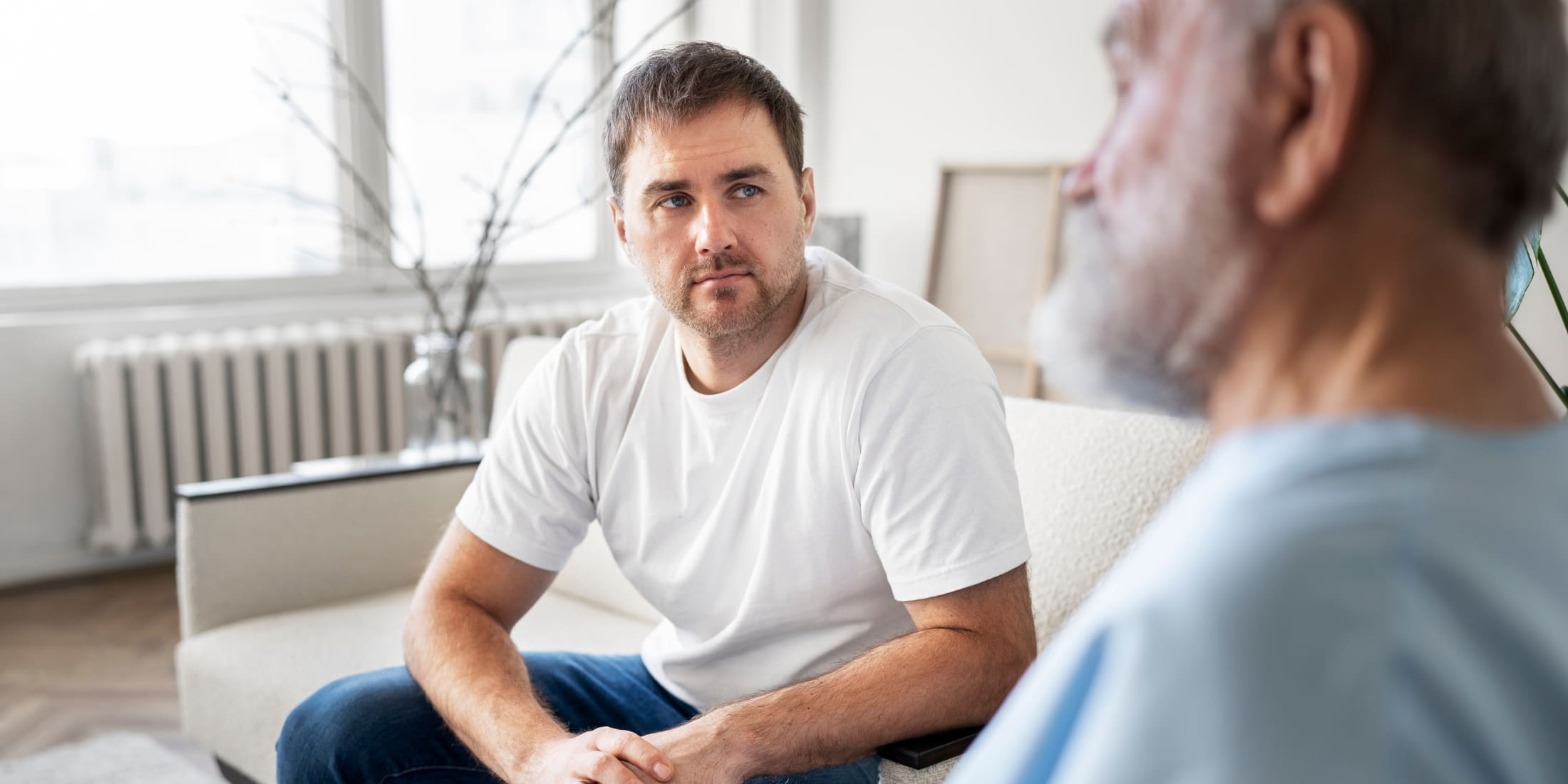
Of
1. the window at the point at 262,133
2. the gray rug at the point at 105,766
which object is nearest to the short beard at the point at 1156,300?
the gray rug at the point at 105,766

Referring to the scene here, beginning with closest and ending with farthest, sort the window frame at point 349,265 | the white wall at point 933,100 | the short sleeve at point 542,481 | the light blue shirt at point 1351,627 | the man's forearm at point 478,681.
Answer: the light blue shirt at point 1351,627, the man's forearm at point 478,681, the short sleeve at point 542,481, the window frame at point 349,265, the white wall at point 933,100

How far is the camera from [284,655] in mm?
2031

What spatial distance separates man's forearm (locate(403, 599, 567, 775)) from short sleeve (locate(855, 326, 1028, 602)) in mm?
431

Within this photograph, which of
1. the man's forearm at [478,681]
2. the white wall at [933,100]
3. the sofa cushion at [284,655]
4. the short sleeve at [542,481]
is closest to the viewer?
the man's forearm at [478,681]

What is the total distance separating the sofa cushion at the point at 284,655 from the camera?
6.40 ft

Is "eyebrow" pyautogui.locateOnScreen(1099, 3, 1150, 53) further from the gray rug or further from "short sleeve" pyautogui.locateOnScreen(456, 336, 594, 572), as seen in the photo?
the gray rug

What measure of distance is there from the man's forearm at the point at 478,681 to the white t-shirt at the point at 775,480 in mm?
112

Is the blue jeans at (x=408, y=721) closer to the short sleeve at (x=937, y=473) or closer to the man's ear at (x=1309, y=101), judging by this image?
the short sleeve at (x=937, y=473)

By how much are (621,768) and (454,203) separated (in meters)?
3.72

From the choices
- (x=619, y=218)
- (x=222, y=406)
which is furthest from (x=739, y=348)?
(x=222, y=406)

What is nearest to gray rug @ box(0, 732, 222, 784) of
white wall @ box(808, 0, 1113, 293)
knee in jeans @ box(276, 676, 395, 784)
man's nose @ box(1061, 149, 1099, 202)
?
knee in jeans @ box(276, 676, 395, 784)

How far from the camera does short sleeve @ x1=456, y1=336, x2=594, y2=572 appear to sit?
1.71 m

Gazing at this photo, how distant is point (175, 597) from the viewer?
379 centimetres

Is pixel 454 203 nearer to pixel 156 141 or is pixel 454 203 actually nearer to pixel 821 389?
pixel 156 141
